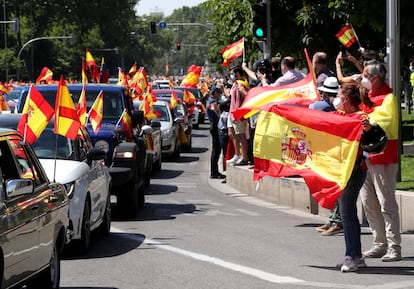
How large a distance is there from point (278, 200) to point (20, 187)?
10.6 meters

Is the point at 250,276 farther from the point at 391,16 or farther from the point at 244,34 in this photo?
the point at 244,34

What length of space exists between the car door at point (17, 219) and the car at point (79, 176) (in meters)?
2.77

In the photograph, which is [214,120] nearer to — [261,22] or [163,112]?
[261,22]

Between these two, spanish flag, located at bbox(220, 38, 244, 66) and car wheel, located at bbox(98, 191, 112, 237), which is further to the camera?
spanish flag, located at bbox(220, 38, 244, 66)

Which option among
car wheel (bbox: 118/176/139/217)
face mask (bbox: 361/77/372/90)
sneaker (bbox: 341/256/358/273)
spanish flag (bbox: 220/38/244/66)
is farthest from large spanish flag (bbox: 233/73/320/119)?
spanish flag (bbox: 220/38/244/66)

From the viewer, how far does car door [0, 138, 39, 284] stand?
8.41 meters

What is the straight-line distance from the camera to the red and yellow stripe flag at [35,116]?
13.3m

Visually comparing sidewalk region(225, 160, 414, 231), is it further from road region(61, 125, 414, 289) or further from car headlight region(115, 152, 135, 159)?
car headlight region(115, 152, 135, 159)

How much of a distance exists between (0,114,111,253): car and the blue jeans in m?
2.82

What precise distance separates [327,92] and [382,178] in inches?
66.4

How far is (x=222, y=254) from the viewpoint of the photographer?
41.3ft

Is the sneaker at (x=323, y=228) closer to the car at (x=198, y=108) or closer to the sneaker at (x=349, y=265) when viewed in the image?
the sneaker at (x=349, y=265)

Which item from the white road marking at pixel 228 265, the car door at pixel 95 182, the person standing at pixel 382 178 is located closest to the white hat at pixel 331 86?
the person standing at pixel 382 178

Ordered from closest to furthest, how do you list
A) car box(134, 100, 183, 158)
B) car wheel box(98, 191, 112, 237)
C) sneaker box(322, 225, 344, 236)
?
car wheel box(98, 191, 112, 237)
sneaker box(322, 225, 344, 236)
car box(134, 100, 183, 158)
